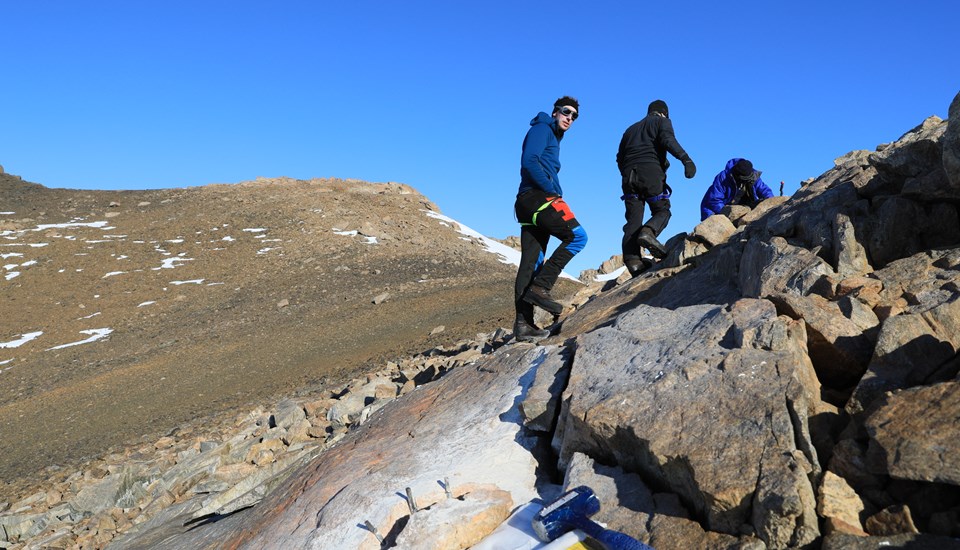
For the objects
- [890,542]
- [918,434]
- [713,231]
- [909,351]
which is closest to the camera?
[890,542]

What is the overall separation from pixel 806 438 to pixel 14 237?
35.1 m

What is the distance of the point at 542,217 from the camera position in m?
7.96

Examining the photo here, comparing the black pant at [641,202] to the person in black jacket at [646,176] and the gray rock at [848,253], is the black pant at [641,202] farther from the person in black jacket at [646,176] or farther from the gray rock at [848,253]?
the gray rock at [848,253]

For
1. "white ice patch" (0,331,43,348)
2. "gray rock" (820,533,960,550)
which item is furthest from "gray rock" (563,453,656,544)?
"white ice patch" (0,331,43,348)

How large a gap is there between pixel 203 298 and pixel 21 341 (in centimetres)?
528

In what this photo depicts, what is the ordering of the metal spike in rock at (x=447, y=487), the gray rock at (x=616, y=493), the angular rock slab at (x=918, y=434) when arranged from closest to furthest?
A: 1. the angular rock slab at (x=918, y=434)
2. the gray rock at (x=616, y=493)
3. the metal spike in rock at (x=447, y=487)

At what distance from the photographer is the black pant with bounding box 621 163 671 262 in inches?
399

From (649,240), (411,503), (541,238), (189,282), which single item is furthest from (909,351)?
(189,282)

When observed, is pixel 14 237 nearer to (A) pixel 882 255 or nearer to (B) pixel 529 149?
(B) pixel 529 149

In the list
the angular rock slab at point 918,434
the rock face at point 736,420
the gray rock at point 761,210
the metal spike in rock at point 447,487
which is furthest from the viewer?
the gray rock at point 761,210

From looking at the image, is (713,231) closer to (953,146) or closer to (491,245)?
(953,146)

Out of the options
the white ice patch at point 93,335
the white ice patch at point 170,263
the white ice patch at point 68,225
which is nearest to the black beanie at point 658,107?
the white ice patch at point 93,335

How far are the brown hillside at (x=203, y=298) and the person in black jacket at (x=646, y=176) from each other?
5.07 metres

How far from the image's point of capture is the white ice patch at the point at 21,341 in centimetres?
2181
